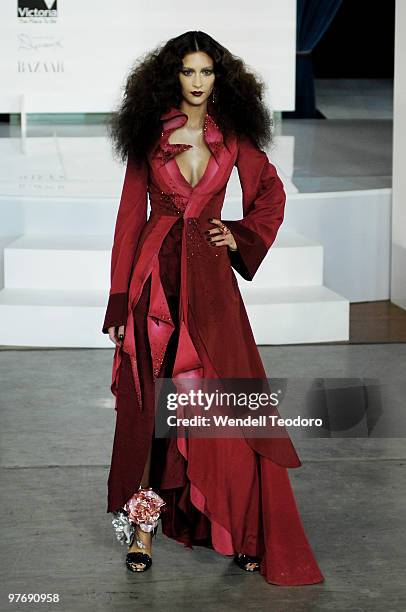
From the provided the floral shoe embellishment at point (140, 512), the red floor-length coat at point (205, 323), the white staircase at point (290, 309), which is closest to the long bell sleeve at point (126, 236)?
the red floor-length coat at point (205, 323)

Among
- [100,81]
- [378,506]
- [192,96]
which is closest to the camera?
[192,96]

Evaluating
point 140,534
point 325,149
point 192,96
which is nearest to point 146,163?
point 192,96

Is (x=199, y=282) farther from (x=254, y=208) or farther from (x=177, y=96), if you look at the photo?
(x=177, y=96)

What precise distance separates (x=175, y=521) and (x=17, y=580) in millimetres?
434

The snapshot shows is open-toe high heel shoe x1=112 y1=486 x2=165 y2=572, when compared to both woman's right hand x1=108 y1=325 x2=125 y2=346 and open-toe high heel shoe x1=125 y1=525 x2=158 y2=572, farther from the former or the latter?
woman's right hand x1=108 y1=325 x2=125 y2=346

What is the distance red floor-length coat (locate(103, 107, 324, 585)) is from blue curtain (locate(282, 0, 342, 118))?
7.64 meters

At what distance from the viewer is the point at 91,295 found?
18.0 feet

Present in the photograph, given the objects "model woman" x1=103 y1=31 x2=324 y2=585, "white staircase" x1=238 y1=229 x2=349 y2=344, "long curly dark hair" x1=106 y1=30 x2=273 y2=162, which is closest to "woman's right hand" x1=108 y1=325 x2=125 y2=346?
"model woman" x1=103 y1=31 x2=324 y2=585

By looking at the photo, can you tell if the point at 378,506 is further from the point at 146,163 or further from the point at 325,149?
the point at 325,149

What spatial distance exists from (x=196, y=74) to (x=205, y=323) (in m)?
0.59

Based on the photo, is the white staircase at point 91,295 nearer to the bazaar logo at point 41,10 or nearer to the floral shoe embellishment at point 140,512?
the floral shoe embellishment at point 140,512

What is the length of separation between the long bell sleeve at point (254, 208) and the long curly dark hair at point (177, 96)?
0.05 meters

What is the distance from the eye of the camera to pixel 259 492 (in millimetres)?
2967

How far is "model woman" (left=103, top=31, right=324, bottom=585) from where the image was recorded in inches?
114
